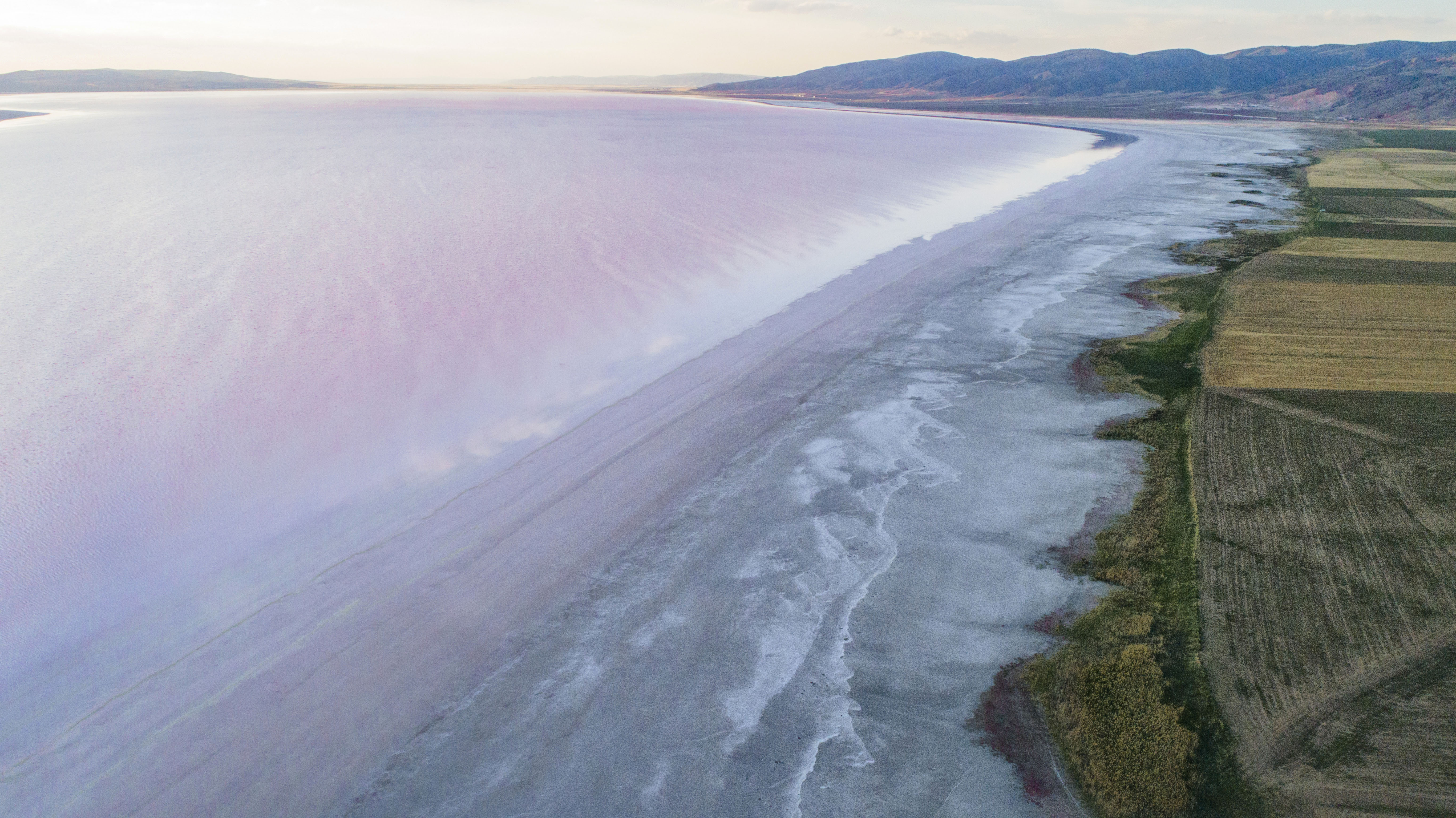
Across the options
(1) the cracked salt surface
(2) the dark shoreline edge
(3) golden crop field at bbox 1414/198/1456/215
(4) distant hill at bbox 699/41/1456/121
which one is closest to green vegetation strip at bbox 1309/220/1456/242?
(3) golden crop field at bbox 1414/198/1456/215

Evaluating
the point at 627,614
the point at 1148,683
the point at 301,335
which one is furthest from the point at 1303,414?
the point at 301,335

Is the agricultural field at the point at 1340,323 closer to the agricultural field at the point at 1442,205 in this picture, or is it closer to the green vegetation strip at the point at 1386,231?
the green vegetation strip at the point at 1386,231

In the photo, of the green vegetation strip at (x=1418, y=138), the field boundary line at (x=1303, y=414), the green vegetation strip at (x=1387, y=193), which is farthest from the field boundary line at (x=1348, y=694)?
the green vegetation strip at (x=1418, y=138)

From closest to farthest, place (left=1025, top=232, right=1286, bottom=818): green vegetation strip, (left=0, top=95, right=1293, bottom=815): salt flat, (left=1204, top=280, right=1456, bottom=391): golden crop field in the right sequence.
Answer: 1. (left=1025, top=232, right=1286, bottom=818): green vegetation strip
2. (left=0, top=95, right=1293, bottom=815): salt flat
3. (left=1204, top=280, right=1456, bottom=391): golden crop field

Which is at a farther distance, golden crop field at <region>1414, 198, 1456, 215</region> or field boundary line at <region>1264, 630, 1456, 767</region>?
golden crop field at <region>1414, 198, 1456, 215</region>

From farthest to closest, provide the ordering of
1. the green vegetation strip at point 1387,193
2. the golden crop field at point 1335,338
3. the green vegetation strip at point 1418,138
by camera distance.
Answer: the green vegetation strip at point 1418,138, the green vegetation strip at point 1387,193, the golden crop field at point 1335,338

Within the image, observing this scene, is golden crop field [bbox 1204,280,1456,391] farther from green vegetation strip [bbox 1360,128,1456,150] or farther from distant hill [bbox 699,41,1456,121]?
distant hill [bbox 699,41,1456,121]

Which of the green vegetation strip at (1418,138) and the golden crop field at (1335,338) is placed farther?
the green vegetation strip at (1418,138)
